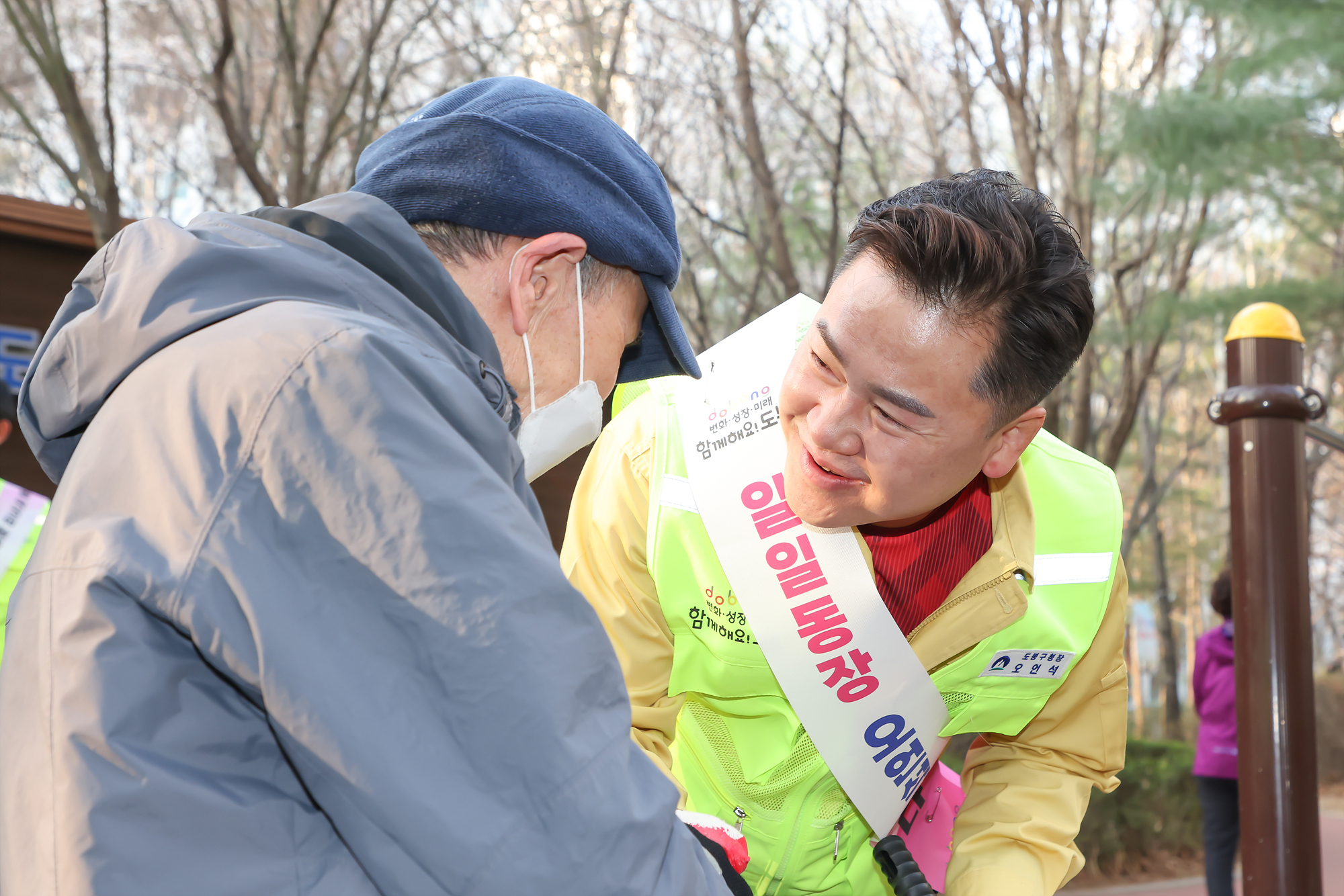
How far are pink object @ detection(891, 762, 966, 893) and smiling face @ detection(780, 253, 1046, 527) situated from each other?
708mm

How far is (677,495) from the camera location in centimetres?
222

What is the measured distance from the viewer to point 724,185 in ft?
30.4

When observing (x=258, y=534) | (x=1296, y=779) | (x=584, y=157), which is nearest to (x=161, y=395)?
(x=258, y=534)

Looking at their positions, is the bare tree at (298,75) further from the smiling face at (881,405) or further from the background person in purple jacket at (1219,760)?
the background person in purple jacket at (1219,760)

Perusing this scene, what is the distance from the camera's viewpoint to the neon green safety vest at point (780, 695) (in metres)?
2.16

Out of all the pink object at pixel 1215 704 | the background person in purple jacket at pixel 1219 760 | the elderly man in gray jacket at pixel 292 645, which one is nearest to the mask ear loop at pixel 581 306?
the elderly man in gray jacket at pixel 292 645

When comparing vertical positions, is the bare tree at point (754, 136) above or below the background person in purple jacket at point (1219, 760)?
above

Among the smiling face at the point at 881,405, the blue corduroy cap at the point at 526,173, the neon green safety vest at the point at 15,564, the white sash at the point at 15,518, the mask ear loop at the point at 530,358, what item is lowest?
the neon green safety vest at the point at 15,564

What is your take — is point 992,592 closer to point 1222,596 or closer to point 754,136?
point 1222,596

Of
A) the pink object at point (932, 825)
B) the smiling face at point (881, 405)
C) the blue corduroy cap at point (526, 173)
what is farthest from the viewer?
the pink object at point (932, 825)

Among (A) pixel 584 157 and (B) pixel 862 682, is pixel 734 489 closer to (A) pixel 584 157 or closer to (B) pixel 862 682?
(B) pixel 862 682

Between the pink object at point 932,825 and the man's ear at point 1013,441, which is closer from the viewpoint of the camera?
the man's ear at point 1013,441

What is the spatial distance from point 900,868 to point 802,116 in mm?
6491

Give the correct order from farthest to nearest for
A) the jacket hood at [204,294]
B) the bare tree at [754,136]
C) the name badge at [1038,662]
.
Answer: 1. the bare tree at [754,136]
2. the name badge at [1038,662]
3. the jacket hood at [204,294]
